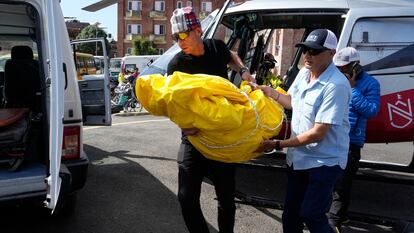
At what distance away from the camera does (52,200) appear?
286cm

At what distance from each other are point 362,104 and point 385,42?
126cm

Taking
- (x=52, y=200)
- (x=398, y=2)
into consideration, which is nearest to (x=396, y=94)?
(x=398, y=2)

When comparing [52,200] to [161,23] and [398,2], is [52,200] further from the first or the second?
[161,23]

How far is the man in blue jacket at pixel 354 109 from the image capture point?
3496 millimetres

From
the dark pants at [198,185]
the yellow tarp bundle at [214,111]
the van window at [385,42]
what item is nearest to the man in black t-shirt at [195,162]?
the dark pants at [198,185]

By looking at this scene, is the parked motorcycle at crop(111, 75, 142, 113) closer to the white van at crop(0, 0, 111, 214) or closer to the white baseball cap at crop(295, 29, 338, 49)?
the white van at crop(0, 0, 111, 214)

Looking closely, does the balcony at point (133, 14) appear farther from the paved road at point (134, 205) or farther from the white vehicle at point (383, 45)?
the white vehicle at point (383, 45)

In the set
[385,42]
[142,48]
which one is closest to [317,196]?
[385,42]

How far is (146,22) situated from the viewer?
51.4m

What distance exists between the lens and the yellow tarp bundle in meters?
2.50

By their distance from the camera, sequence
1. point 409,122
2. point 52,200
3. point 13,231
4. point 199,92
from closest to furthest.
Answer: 1. point 199,92
2. point 52,200
3. point 13,231
4. point 409,122

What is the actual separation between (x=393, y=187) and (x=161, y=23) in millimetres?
48379

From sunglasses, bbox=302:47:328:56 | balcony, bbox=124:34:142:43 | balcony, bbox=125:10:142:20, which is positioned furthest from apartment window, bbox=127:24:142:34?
sunglasses, bbox=302:47:328:56

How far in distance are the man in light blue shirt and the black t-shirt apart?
64cm
